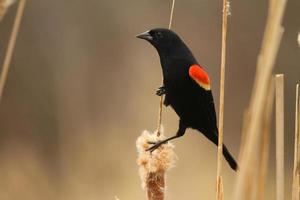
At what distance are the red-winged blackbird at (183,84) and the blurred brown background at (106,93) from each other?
6.14 ft

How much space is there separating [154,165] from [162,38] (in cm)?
85

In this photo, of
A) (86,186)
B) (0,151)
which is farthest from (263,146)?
(0,151)

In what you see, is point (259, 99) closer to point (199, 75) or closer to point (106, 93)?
point (199, 75)

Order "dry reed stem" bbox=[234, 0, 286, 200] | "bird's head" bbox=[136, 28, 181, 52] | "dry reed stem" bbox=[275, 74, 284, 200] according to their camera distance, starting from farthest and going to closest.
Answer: "bird's head" bbox=[136, 28, 181, 52] < "dry reed stem" bbox=[275, 74, 284, 200] < "dry reed stem" bbox=[234, 0, 286, 200]

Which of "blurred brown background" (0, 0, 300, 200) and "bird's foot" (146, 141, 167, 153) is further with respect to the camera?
"blurred brown background" (0, 0, 300, 200)

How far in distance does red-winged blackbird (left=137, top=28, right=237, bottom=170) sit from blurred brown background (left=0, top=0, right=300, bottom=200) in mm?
1872

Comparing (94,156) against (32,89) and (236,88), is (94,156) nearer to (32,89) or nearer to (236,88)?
(32,89)

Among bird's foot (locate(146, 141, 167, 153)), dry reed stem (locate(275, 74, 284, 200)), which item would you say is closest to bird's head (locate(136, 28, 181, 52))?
bird's foot (locate(146, 141, 167, 153))

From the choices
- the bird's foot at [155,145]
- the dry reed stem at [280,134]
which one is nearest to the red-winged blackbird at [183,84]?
the bird's foot at [155,145]

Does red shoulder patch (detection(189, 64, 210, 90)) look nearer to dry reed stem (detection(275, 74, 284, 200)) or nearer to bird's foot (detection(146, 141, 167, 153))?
bird's foot (detection(146, 141, 167, 153))

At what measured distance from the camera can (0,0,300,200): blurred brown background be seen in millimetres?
4973

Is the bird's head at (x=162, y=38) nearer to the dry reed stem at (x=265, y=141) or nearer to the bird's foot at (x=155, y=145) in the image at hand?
the bird's foot at (x=155, y=145)

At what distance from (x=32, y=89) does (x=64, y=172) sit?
1.24 m

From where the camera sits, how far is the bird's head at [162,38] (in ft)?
8.98
